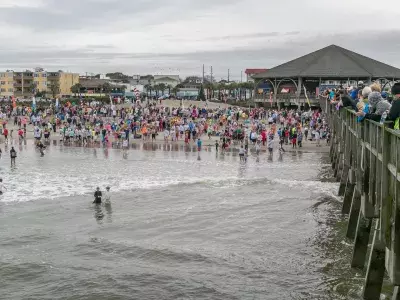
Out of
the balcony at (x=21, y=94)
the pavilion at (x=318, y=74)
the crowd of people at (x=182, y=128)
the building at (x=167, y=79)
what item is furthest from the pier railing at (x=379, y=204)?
the building at (x=167, y=79)

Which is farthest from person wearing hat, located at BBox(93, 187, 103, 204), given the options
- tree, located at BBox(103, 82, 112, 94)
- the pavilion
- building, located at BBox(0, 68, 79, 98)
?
building, located at BBox(0, 68, 79, 98)

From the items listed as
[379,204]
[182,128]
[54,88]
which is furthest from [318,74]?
[54,88]

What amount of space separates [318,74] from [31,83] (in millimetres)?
74024

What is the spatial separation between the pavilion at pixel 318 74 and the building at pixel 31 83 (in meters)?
61.5

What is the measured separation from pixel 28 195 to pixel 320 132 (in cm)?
2809

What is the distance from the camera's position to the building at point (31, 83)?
396ft

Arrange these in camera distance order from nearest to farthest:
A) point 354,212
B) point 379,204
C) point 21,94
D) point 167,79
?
point 379,204
point 354,212
point 21,94
point 167,79

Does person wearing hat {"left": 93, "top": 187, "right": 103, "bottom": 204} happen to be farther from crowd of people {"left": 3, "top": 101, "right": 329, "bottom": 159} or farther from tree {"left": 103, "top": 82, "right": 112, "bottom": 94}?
tree {"left": 103, "top": 82, "right": 112, "bottom": 94}

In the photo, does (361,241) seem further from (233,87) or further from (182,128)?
(233,87)

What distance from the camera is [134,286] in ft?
44.8

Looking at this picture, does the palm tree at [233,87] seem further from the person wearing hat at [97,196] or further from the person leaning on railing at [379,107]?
the person leaning on railing at [379,107]

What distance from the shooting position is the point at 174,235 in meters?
18.3

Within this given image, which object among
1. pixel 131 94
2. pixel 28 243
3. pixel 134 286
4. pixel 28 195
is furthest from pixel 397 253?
pixel 131 94

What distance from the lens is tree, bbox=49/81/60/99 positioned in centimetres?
11600
